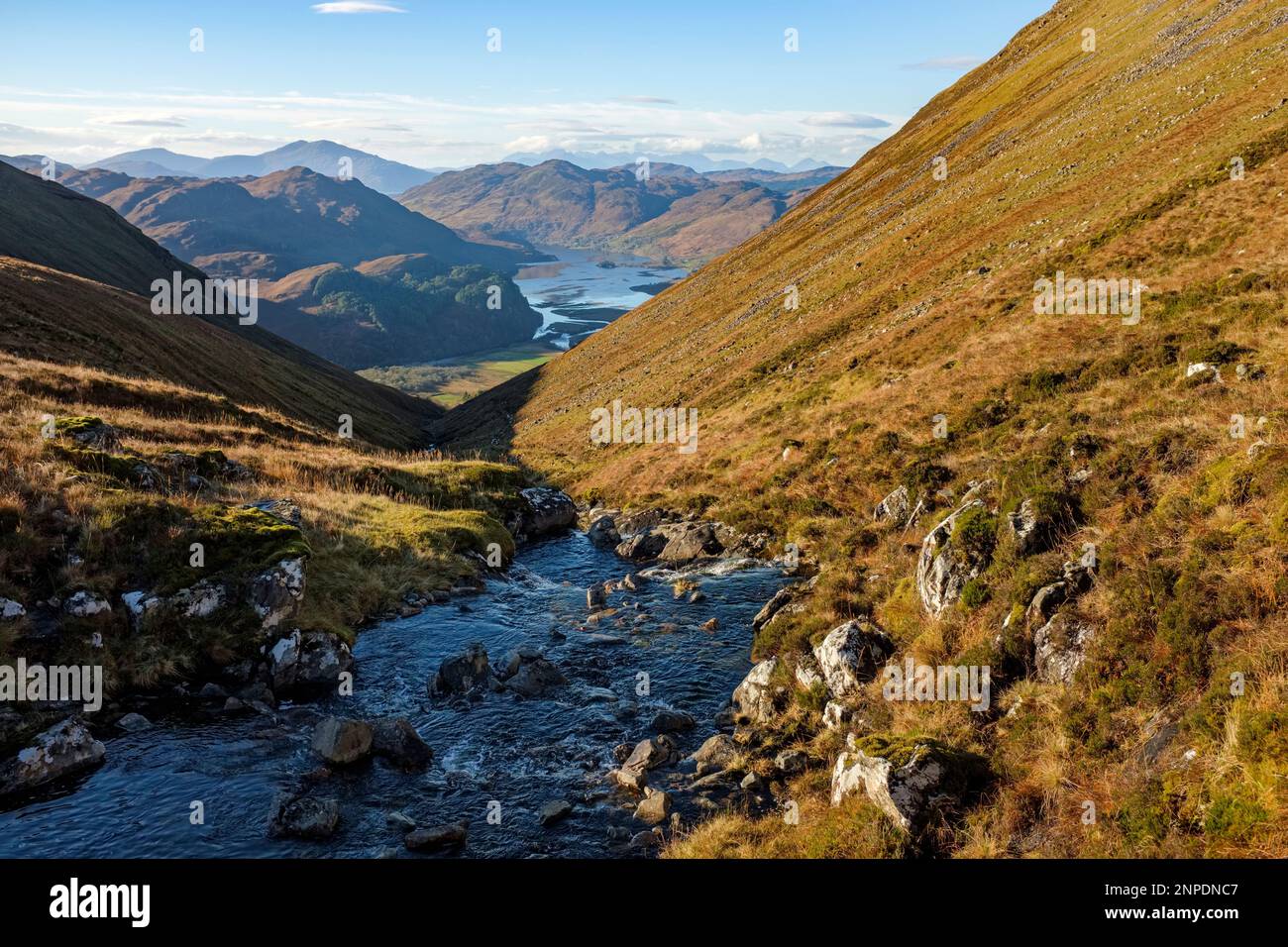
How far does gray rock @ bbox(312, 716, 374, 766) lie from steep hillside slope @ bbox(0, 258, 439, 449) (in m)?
32.0

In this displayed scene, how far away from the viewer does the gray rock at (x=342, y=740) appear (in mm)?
15391

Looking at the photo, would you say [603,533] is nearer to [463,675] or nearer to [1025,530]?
[463,675]

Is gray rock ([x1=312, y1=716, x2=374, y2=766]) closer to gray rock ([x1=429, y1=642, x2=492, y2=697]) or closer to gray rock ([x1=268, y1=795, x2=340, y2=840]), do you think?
gray rock ([x1=268, y1=795, x2=340, y2=840])

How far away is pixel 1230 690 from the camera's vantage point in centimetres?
988

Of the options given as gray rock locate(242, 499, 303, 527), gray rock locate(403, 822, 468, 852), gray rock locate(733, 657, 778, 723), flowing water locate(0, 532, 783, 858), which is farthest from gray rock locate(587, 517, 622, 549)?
gray rock locate(403, 822, 468, 852)

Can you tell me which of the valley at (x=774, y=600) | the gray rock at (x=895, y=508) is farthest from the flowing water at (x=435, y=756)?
the gray rock at (x=895, y=508)

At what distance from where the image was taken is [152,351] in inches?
2502

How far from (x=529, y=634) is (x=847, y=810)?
1368 centimetres

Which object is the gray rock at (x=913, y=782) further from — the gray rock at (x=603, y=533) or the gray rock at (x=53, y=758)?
the gray rock at (x=603, y=533)

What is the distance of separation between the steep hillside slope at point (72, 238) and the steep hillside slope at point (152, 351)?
47.1m

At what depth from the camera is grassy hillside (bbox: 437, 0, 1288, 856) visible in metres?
10.7

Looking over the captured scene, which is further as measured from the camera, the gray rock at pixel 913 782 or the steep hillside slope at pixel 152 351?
the steep hillside slope at pixel 152 351
